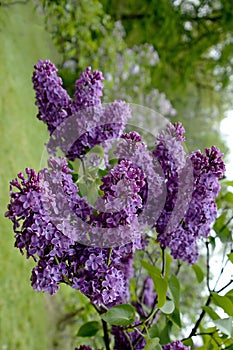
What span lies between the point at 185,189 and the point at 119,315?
0.18m

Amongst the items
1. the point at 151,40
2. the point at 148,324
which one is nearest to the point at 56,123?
the point at 148,324

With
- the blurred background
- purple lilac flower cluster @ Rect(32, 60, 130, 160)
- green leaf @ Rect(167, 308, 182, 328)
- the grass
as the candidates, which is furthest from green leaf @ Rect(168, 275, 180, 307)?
the grass

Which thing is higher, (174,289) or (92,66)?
(92,66)

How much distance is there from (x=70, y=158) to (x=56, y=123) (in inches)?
2.4

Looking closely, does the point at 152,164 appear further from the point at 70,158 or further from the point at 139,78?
the point at 139,78

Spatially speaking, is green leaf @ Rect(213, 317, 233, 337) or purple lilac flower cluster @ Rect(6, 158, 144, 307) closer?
purple lilac flower cluster @ Rect(6, 158, 144, 307)

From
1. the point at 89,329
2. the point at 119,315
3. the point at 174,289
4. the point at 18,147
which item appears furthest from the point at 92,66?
the point at 119,315

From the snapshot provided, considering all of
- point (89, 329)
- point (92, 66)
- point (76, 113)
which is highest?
point (92, 66)

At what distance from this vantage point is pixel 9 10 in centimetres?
247

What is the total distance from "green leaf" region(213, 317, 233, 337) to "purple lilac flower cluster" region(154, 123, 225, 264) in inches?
4.1

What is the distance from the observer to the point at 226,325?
0.72 m

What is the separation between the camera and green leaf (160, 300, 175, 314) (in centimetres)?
71

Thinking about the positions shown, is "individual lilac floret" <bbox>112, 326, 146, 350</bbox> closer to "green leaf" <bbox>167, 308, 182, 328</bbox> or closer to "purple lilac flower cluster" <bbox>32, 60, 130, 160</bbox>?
"green leaf" <bbox>167, 308, 182, 328</bbox>

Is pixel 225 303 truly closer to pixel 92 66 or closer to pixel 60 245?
pixel 60 245
